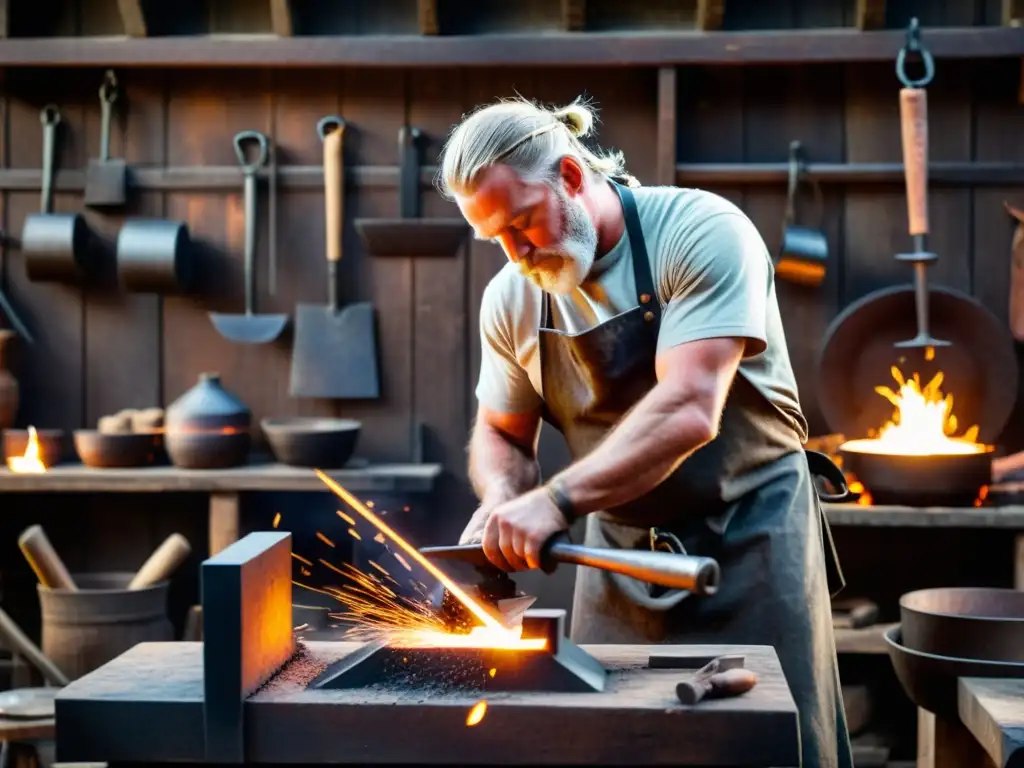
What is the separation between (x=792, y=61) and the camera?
4.16m

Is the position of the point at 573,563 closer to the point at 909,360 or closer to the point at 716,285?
the point at 716,285

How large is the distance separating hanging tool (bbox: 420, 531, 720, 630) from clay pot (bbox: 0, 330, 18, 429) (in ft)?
9.22

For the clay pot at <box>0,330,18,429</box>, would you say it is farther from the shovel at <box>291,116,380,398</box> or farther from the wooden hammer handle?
the wooden hammer handle

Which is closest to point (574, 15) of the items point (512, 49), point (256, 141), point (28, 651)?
point (512, 49)

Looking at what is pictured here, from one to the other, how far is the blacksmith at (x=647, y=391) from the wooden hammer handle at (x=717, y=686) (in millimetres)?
426

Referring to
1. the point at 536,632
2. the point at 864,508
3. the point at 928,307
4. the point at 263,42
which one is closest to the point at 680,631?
the point at 536,632

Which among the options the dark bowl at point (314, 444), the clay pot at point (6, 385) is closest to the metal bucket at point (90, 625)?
the dark bowl at point (314, 444)

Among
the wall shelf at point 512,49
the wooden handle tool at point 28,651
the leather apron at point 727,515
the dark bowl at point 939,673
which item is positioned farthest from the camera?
the wall shelf at point 512,49

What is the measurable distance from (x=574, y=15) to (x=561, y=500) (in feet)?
8.39

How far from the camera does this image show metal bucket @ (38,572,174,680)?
13.0ft

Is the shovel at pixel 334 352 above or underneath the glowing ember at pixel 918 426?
above

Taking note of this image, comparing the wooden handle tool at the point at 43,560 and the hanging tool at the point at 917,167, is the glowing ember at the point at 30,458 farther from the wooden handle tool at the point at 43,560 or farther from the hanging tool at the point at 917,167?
the hanging tool at the point at 917,167

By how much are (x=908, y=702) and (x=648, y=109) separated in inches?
90.5

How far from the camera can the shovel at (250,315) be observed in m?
4.38
